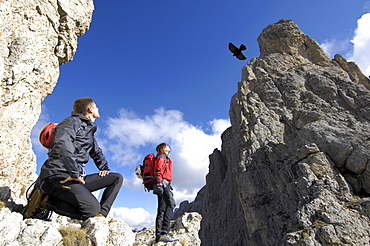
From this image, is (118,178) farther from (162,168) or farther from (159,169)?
(162,168)

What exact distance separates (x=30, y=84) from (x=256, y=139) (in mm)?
36559

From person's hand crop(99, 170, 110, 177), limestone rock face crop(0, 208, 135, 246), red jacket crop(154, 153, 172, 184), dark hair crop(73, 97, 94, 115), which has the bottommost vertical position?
limestone rock face crop(0, 208, 135, 246)

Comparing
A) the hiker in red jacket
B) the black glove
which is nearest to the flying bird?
the hiker in red jacket

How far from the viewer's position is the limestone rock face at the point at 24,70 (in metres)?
6.20

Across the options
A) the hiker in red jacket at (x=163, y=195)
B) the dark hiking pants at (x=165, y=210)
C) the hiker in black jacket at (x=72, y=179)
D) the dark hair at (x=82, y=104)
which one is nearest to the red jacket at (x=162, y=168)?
the hiker in red jacket at (x=163, y=195)

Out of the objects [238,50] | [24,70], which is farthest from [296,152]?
[24,70]

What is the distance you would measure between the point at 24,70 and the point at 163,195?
21.4 feet

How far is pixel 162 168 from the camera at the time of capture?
237 inches

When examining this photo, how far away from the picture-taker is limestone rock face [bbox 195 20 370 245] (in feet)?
65.2

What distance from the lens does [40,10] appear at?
9281 mm

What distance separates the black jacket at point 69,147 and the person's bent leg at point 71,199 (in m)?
0.18

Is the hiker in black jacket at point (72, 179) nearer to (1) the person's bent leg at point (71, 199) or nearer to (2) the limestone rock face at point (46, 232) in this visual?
(1) the person's bent leg at point (71, 199)

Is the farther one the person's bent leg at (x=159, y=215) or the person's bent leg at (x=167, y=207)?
the person's bent leg at (x=167, y=207)

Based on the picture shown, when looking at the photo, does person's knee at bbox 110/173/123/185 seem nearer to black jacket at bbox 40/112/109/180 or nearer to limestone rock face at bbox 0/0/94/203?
black jacket at bbox 40/112/109/180
